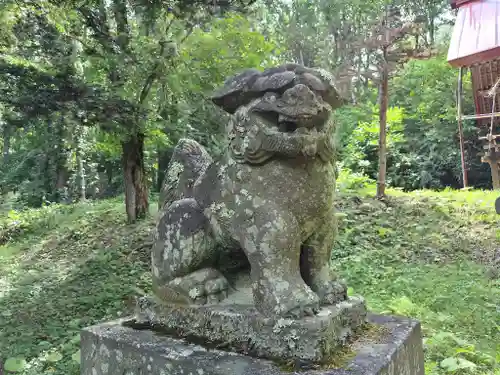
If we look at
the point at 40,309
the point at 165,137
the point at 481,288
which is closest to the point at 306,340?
the point at 481,288

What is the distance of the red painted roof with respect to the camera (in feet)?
22.8

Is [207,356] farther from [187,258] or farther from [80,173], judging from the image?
[80,173]

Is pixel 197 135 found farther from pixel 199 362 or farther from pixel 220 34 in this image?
pixel 199 362

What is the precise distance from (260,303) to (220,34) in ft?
18.3

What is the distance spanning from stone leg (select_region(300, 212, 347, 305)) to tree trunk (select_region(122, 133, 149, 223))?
5137 millimetres

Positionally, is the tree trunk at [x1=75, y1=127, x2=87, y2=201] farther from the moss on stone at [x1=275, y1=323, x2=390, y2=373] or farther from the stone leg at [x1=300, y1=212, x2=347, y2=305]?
the moss on stone at [x1=275, y1=323, x2=390, y2=373]

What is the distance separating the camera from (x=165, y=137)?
6.73m

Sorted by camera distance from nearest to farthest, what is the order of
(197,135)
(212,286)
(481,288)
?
(212,286) < (481,288) < (197,135)

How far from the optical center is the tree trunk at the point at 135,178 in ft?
22.5

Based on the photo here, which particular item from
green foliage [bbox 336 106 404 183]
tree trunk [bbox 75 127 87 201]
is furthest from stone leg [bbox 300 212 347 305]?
tree trunk [bbox 75 127 87 201]

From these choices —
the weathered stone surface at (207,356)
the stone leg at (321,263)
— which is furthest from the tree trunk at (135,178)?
the stone leg at (321,263)

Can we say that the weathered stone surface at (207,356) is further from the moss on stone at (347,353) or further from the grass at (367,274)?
the grass at (367,274)

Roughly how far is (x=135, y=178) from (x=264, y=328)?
573cm

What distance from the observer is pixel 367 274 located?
5.27m
